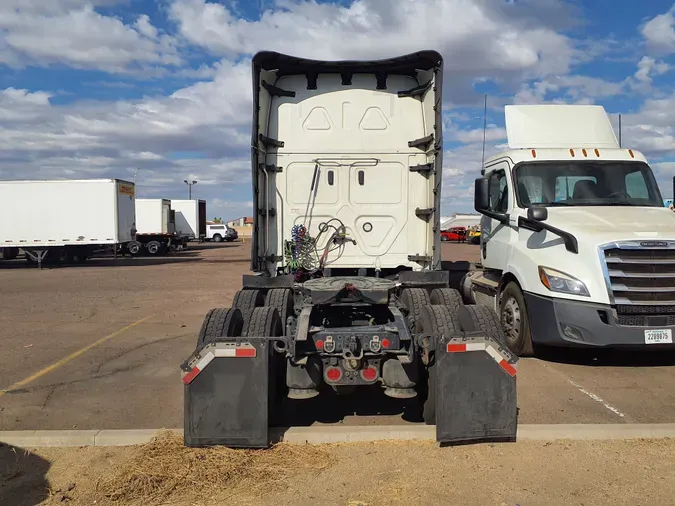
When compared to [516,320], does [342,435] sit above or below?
below

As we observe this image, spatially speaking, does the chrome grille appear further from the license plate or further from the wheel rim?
the wheel rim

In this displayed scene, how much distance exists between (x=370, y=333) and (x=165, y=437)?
1807 millimetres

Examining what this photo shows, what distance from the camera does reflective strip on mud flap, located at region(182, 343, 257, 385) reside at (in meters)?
4.45

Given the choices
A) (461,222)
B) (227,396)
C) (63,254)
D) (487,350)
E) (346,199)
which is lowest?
(227,396)

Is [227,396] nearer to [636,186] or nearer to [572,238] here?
[572,238]

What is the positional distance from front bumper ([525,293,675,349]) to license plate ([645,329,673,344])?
0.11ft

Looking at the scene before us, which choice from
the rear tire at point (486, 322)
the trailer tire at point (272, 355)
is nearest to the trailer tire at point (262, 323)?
the trailer tire at point (272, 355)

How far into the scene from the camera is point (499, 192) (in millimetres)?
9031

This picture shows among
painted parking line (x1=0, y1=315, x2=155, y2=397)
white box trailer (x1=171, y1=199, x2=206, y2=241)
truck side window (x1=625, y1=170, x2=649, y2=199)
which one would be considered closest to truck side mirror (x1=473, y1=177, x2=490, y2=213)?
truck side window (x1=625, y1=170, x2=649, y2=199)

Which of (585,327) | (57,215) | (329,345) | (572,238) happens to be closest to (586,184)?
(572,238)

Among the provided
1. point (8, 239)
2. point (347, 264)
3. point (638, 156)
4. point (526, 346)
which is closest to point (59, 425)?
point (347, 264)

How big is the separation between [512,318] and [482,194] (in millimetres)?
1835

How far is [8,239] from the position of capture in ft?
82.1

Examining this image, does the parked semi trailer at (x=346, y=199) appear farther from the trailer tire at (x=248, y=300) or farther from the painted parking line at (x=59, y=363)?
the painted parking line at (x=59, y=363)
